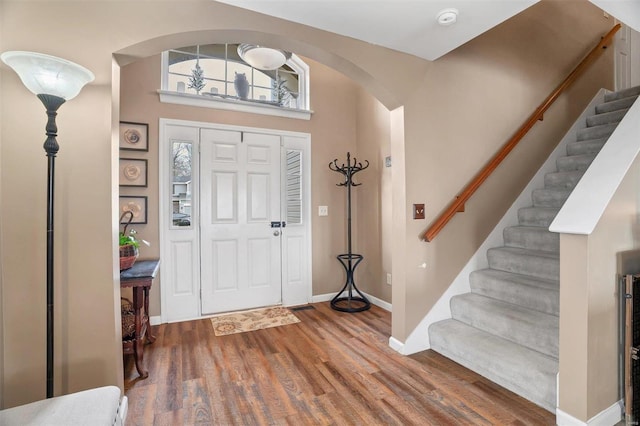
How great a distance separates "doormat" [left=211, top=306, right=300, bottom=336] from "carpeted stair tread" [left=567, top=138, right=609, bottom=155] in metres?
3.52

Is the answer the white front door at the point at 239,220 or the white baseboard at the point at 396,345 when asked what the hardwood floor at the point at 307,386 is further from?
the white front door at the point at 239,220

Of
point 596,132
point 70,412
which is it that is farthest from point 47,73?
point 596,132

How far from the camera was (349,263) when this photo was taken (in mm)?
3771

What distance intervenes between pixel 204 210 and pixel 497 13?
122 inches

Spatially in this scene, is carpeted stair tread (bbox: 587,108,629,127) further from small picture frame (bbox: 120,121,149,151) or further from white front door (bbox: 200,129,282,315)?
small picture frame (bbox: 120,121,149,151)

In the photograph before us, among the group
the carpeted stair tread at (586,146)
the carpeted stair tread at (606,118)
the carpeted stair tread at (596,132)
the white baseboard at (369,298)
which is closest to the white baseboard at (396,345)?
the white baseboard at (369,298)

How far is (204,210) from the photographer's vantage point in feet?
11.1

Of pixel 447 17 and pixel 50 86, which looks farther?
pixel 447 17

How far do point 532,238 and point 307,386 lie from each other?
234 cm

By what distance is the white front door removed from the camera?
11.2ft

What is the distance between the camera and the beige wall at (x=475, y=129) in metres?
2.55

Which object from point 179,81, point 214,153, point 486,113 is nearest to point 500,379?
point 486,113

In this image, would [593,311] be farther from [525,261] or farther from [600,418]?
[525,261]

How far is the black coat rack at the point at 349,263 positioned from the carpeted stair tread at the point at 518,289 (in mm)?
1353
